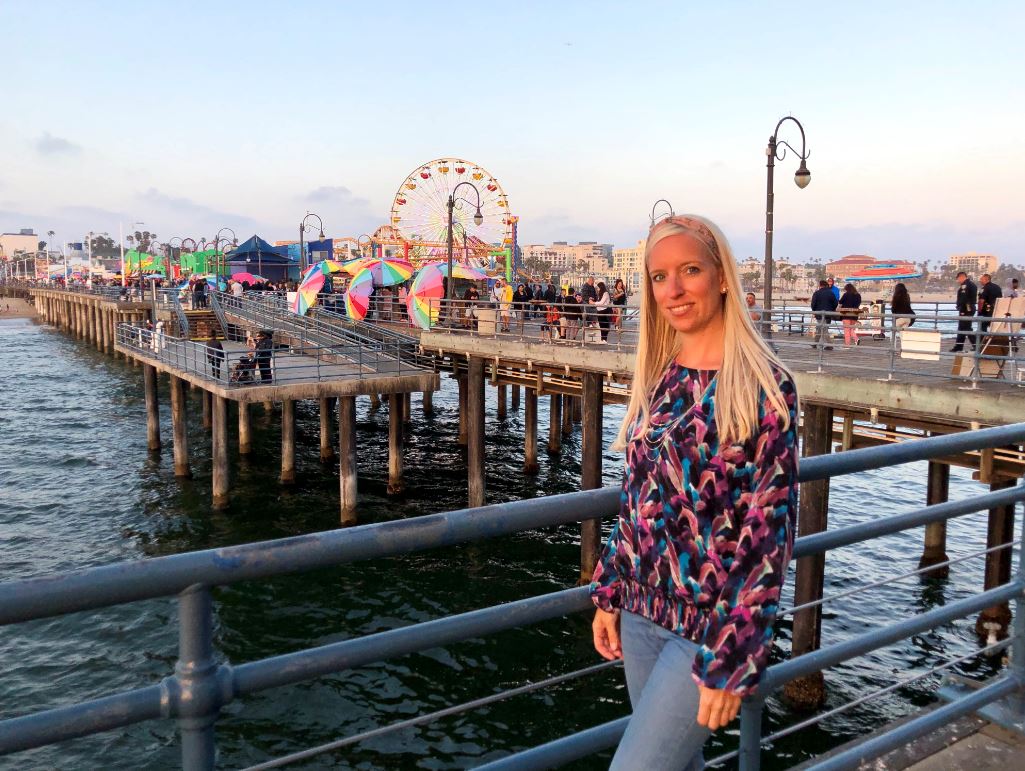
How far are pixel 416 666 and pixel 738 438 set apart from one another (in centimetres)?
1081

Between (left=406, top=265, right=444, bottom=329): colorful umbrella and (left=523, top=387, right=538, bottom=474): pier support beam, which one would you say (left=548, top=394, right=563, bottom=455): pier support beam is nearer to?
(left=523, top=387, right=538, bottom=474): pier support beam

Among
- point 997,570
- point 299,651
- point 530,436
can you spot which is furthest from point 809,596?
point 530,436

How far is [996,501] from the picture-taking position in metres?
2.86

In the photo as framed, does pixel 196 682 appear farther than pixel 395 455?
No

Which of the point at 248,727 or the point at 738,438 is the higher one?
the point at 738,438

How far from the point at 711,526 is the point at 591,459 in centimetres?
1377

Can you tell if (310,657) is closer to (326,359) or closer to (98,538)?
(98,538)

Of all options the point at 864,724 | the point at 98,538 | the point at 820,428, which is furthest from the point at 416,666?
the point at 98,538

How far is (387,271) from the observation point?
104ft

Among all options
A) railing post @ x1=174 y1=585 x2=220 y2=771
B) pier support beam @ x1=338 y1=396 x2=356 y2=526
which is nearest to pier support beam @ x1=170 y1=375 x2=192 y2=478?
pier support beam @ x1=338 y1=396 x2=356 y2=526

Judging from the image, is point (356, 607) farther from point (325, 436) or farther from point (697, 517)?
point (697, 517)

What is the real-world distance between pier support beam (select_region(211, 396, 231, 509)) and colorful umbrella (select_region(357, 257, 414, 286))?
43.9 feet

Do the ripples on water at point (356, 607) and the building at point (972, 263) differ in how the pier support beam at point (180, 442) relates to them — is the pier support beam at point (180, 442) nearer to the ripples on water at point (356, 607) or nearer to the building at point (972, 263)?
the ripples on water at point (356, 607)

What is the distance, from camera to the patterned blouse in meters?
1.72
